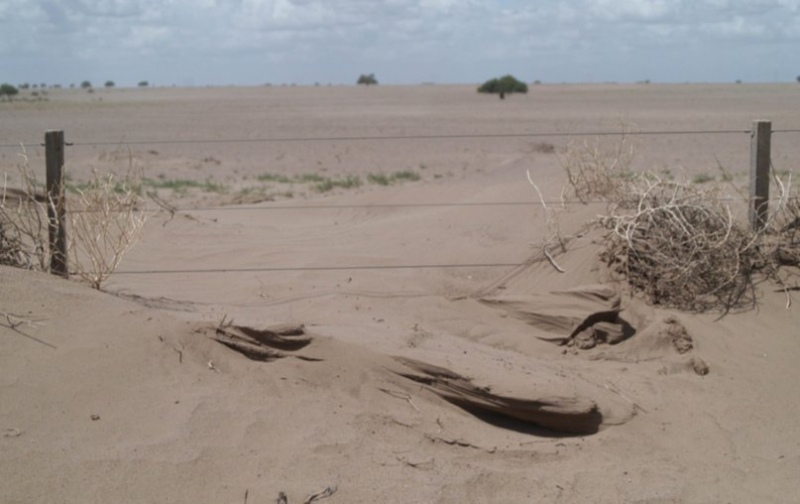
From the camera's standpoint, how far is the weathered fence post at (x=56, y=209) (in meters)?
6.93

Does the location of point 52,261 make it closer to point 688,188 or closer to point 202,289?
point 202,289

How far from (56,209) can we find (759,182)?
18.4 feet

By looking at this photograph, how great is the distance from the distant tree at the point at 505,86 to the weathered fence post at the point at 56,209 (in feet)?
175

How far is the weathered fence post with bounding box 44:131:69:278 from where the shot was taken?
6926 mm

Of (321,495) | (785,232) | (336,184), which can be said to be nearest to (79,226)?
(321,495)

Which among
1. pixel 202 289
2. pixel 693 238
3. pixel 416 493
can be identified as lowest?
pixel 416 493

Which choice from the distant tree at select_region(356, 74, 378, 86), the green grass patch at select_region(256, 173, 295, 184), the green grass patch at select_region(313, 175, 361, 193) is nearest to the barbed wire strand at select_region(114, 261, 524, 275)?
the green grass patch at select_region(313, 175, 361, 193)

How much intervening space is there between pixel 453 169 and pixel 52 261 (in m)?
13.3

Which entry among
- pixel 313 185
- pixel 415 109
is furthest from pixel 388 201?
pixel 415 109

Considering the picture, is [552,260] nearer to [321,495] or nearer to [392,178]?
[321,495]

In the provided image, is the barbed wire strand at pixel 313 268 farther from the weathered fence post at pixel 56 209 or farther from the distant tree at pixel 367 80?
the distant tree at pixel 367 80

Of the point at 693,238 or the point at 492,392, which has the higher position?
the point at 693,238

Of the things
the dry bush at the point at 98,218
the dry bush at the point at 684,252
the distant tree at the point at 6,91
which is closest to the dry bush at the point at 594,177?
the dry bush at the point at 684,252

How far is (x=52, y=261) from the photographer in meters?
→ 7.00
